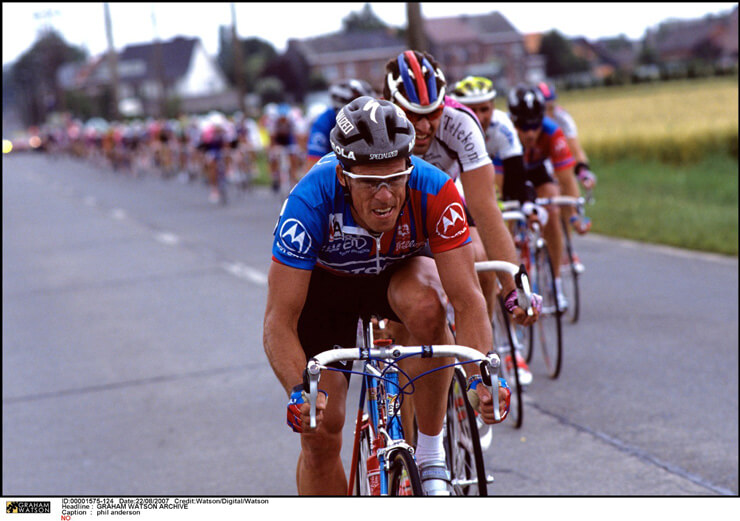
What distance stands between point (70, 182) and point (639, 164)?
23096mm

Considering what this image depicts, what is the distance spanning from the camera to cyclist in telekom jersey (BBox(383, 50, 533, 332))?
4.56 m

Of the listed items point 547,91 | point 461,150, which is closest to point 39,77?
point 547,91

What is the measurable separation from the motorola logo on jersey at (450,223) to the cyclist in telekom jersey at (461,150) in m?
1.12

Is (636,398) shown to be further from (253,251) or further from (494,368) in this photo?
(253,251)

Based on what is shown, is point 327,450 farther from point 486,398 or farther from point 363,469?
point 486,398

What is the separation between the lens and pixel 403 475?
11.1ft

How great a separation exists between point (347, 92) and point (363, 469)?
15.7 feet

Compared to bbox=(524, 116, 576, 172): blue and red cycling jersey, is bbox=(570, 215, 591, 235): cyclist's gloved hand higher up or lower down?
lower down

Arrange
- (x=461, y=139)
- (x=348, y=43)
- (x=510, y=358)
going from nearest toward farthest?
(x=461, y=139), (x=510, y=358), (x=348, y=43)

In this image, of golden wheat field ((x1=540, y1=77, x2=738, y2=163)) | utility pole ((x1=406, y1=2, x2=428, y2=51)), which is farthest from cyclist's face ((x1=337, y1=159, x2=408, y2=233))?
golden wheat field ((x1=540, y1=77, x2=738, y2=163))

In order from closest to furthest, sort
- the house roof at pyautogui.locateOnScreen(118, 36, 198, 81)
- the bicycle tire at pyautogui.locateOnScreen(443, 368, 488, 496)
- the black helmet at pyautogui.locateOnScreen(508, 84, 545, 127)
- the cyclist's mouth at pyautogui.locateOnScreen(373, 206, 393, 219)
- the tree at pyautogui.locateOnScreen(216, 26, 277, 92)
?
1. the cyclist's mouth at pyautogui.locateOnScreen(373, 206, 393, 219)
2. the bicycle tire at pyautogui.locateOnScreen(443, 368, 488, 496)
3. the black helmet at pyautogui.locateOnScreen(508, 84, 545, 127)
4. the tree at pyautogui.locateOnScreen(216, 26, 277, 92)
5. the house roof at pyautogui.locateOnScreen(118, 36, 198, 81)

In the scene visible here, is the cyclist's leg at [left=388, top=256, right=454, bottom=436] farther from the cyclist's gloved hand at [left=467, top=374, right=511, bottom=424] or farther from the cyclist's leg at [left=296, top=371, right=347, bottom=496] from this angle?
the cyclist's gloved hand at [left=467, top=374, right=511, bottom=424]

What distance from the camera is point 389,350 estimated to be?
10.8 ft

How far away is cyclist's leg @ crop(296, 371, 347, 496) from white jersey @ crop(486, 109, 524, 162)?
3007 millimetres
